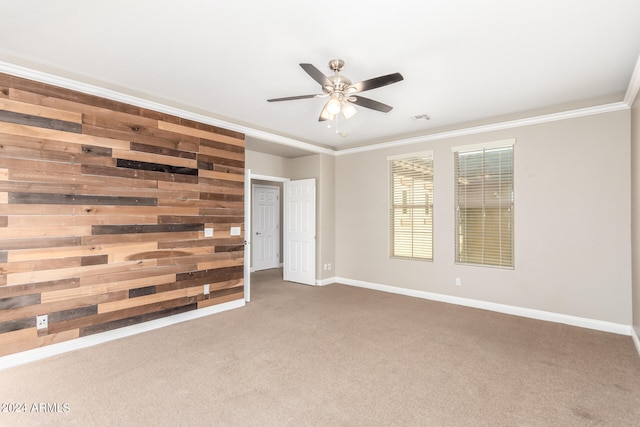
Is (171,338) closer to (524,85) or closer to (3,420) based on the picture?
(3,420)

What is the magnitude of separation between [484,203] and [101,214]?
4.80 metres

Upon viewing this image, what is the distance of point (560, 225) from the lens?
13.7 ft

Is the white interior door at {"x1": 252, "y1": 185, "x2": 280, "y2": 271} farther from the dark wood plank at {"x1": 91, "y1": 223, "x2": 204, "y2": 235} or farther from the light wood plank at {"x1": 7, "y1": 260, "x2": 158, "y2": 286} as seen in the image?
the light wood plank at {"x1": 7, "y1": 260, "x2": 158, "y2": 286}

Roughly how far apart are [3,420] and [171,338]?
1.51 metres

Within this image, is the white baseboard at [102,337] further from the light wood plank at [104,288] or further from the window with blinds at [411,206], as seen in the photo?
the window with blinds at [411,206]

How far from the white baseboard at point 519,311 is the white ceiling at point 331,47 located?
8.50 feet

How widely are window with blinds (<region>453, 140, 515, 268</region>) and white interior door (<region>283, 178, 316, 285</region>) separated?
2559 mm

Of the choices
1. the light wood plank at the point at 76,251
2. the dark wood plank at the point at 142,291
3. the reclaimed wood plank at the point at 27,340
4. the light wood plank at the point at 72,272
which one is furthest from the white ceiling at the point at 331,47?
the reclaimed wood plank at the point at 27,340

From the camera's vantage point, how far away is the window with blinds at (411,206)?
213 inches

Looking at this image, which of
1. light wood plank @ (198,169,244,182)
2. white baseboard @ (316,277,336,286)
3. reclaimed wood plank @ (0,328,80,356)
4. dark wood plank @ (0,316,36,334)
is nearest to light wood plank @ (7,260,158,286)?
dark wood plank @ (0,316,36,334)

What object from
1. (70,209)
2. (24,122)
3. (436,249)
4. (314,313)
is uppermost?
(24,122)

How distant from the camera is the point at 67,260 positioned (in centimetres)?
325

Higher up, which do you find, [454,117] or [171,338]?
[454,117]

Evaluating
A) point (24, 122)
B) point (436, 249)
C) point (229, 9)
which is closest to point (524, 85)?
point (436, 249)
